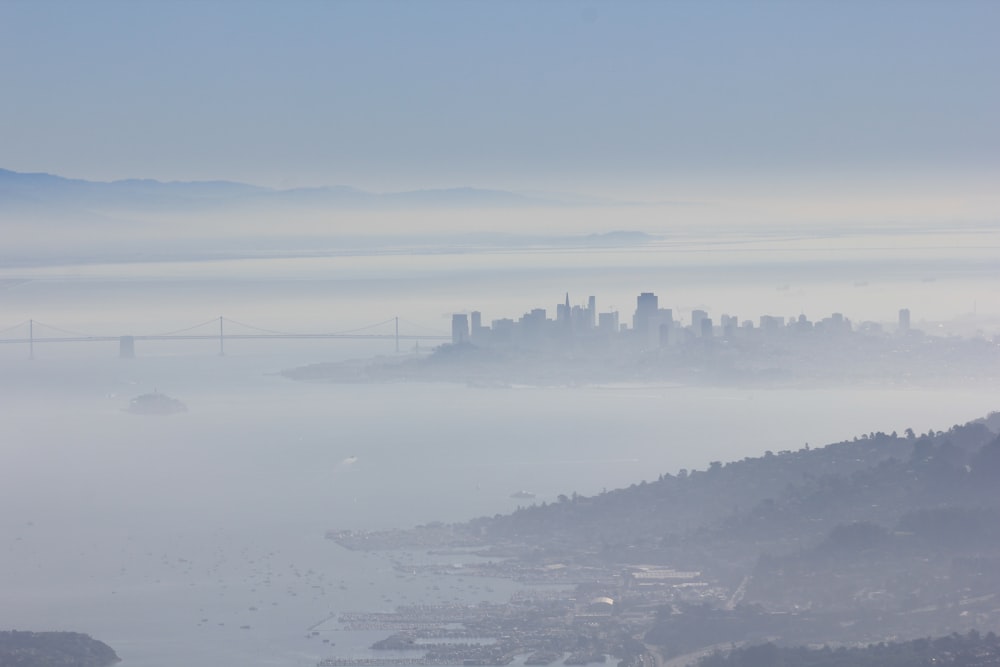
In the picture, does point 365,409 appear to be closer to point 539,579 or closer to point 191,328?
point 191,328

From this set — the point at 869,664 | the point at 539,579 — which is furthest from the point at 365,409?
the point at 869,664

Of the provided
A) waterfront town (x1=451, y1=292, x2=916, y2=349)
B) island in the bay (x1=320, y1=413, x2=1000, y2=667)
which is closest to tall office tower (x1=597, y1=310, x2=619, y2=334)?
waterfront town (x1=451, y1=292, x2=916, y2=349)

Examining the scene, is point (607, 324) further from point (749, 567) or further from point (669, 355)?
point (749, 567)

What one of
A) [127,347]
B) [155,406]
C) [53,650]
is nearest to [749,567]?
[53,650]

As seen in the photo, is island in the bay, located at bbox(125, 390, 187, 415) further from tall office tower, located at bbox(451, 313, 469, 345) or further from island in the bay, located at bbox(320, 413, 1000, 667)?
island in the bay, located at bbox(320, 413, 1000, 667)

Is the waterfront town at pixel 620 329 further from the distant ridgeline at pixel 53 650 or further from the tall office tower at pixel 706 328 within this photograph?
the distant ridgeline at pixel 53 650
